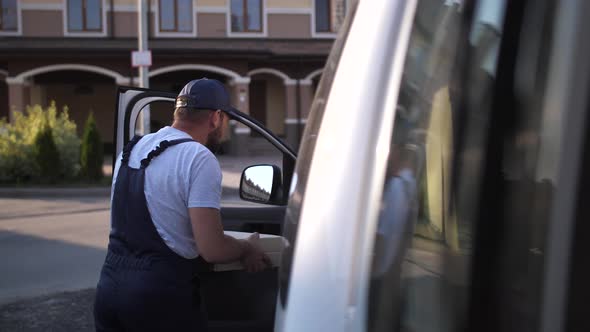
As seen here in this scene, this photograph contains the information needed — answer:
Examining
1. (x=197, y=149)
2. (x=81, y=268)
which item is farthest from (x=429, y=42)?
(x=81, y=268)

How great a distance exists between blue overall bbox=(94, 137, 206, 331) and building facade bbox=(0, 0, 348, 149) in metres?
22.1

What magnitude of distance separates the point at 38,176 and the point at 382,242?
50.0 ft

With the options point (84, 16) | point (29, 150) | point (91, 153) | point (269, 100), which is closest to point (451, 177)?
point (91, 153)

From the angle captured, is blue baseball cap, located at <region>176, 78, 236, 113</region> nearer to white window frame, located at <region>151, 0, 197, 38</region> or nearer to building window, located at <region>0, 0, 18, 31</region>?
white window frame, located at <region>151, 0, 197, 38</region>

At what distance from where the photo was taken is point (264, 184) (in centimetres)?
284

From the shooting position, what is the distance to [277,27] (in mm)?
26734

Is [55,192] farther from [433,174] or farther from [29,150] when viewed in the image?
[433,174]

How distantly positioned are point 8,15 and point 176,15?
6052 mm

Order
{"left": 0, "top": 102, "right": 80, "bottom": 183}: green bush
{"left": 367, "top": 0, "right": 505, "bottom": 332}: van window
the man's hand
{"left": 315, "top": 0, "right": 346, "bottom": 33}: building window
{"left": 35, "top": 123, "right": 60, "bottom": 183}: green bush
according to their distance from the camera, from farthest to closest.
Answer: {"left": 315, "top": 0, "right": 346, "bottom": 33}: building window
{"left": 0, "top": 102, "right": 80, "bottom": 183}: green bush
{"left": 35, "top": 123, "right": 60, "bottom": 183}: green bush
the man's hand
{"left": 367, "top": 0, "right": 505, "bottom": 332}: van window

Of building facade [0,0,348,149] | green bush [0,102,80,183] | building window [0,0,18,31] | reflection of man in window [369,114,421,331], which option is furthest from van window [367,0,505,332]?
building window [0,0,18,31]

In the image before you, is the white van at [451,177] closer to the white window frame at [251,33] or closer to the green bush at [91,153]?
the green bush at [91,153]

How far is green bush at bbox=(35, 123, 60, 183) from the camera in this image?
14766 mm

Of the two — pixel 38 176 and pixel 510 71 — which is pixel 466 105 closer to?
pixel 510 71

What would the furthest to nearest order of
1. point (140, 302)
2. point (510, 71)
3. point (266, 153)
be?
1. point (266, 153)
2. point (140, 302)
3. point (510, 71)
